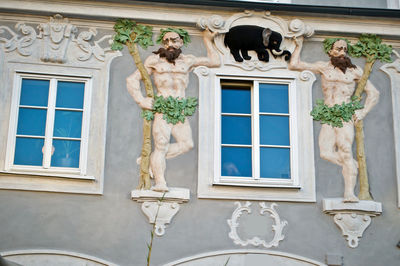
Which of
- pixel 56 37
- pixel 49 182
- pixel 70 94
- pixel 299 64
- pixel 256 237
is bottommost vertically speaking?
pixel 256 237

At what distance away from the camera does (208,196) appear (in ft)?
35.7

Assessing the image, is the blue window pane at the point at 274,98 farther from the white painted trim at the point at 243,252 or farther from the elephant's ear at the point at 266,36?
the white painted trim at the point at 243,252

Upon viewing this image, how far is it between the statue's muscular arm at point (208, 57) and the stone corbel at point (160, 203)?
2.08 meters

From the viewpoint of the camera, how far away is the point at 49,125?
36.4 ft

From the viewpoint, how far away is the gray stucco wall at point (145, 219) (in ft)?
34.6

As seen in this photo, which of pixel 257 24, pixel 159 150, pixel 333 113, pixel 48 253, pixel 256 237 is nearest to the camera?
pixel 48 253

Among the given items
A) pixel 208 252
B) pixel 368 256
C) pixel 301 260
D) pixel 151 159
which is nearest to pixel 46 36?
pixel 151 159

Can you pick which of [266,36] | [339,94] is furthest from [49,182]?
[339,94]

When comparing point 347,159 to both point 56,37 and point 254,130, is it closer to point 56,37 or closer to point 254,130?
point 254,130

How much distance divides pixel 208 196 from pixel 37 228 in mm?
2432

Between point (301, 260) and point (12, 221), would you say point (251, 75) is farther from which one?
point (12, 221)

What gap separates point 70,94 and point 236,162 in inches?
105

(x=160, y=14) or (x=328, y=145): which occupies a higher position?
(x=160, y=14)

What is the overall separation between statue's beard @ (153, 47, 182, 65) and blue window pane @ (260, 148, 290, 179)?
1923mm
